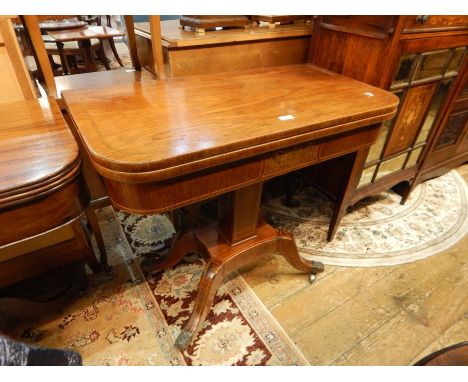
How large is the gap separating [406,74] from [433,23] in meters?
0.19

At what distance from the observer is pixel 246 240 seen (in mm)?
1162

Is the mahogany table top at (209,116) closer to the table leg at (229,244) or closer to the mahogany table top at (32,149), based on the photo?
the mahogany table top at (32,149)

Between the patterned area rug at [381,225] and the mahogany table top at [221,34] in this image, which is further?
the patterned area rug at [381,225]

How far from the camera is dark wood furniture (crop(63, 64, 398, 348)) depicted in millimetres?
646

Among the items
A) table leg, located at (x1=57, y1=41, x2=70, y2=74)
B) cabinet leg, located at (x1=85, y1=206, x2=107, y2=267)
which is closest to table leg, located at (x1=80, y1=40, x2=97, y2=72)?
table leg, located at (x1=57, y1=41, x2=70, y2=74)

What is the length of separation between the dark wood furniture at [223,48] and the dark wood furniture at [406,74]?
0.34ft

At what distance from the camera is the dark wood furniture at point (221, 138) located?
25.4 inches

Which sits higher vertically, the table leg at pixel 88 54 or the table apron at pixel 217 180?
the table apron at pixel 217 180

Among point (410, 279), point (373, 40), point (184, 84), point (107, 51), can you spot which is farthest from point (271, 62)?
point (107, 51)

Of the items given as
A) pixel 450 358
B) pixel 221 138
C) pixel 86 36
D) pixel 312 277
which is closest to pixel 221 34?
pixel 221 138

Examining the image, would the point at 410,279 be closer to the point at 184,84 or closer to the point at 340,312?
the point at 340,312

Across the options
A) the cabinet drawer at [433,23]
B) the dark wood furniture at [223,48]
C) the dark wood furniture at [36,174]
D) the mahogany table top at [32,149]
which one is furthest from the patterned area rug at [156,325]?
the cabinet drawer at [433,23]

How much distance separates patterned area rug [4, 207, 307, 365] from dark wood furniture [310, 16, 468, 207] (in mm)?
805

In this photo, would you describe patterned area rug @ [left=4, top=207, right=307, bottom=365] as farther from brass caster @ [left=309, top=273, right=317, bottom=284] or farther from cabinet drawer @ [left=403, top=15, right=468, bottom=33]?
cabinet drawer @ [left=403, top=15, right=468, bottom=33]
